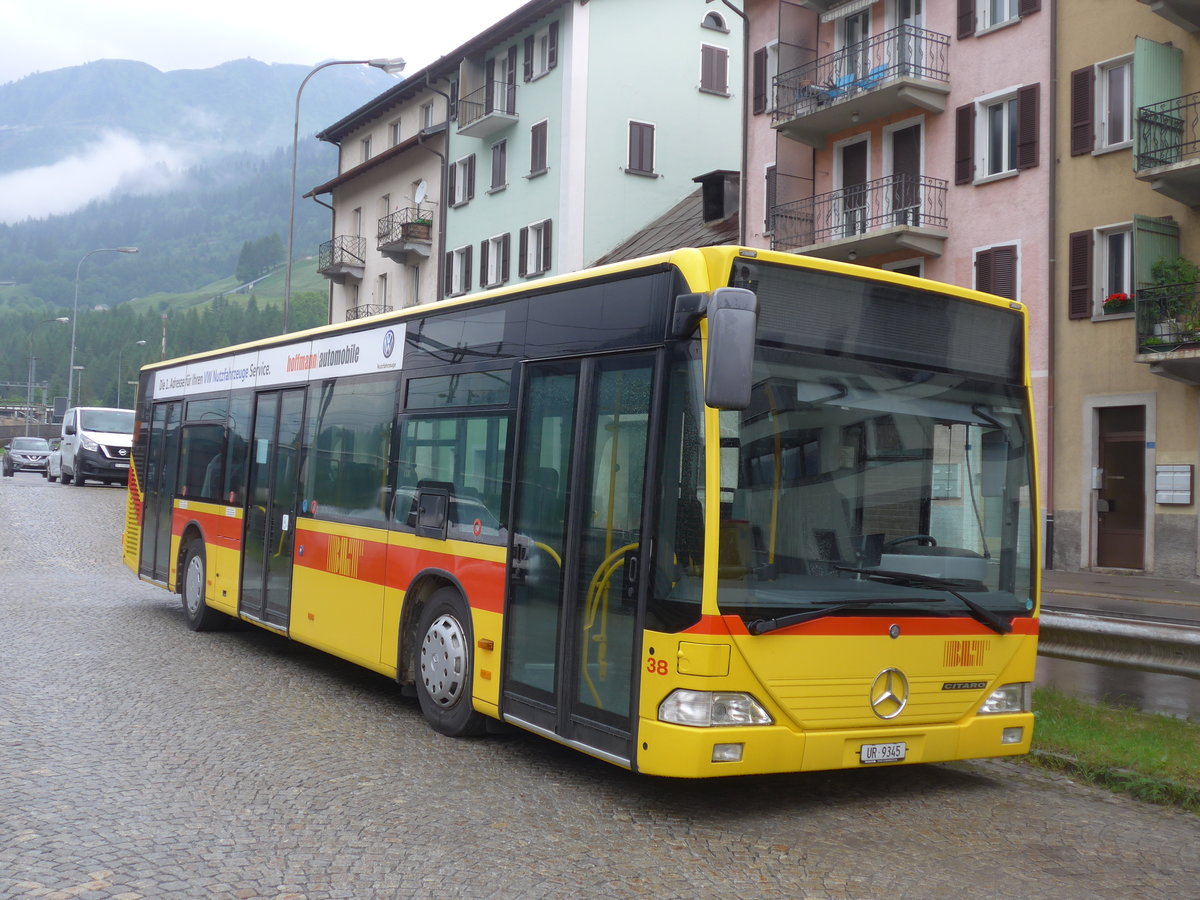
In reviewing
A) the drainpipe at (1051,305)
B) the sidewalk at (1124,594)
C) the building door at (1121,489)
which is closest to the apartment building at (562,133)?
the drainpipe at (1051,305)

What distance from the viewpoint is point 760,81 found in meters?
32.8

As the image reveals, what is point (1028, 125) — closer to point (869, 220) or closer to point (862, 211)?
point (869, 220)

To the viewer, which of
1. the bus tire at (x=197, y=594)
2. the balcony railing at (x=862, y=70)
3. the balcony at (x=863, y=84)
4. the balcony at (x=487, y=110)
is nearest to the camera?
the bus tire at (x=197, y=594)

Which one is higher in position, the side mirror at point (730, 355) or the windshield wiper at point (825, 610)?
the side mirror at point (730, 355)

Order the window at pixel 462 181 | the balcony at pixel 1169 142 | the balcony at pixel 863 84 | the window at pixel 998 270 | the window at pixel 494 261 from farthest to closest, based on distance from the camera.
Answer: the window at pixel 462 181 < the window at pixel 494 261 < the balcony at pixel 863 84 < the window at pixel 998 270 < the balcony at pixel 1169 142

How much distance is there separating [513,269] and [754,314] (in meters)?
37.1

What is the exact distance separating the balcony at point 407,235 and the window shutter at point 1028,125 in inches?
1033

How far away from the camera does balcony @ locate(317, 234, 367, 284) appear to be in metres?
53.1

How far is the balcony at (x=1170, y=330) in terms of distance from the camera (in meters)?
21.5

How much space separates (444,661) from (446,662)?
3 cm

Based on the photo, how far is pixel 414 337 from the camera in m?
9.18

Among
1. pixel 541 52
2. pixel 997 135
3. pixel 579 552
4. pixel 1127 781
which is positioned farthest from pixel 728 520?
pixel 541 52

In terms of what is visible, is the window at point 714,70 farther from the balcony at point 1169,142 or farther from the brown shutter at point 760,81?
the balcony at point 1169,142

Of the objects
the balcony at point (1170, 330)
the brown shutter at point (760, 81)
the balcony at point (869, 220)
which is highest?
the brown shutter at point (760, 81)
